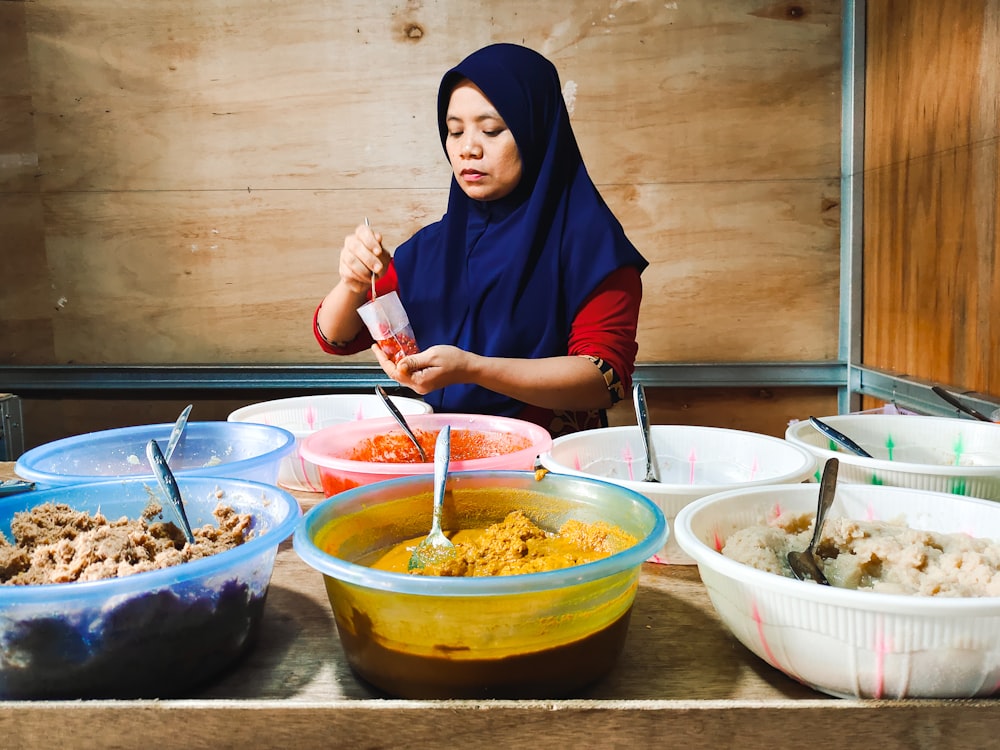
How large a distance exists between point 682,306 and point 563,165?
3.86 ft

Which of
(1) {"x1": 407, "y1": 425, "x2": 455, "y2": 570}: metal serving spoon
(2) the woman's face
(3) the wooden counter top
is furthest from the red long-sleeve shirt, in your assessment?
(3) the wooden counter top

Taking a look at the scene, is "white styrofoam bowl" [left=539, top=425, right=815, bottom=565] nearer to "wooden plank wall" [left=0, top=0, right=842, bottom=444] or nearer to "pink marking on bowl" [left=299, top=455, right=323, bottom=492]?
"pink marking on bowl" [left=299, top=455, right=323, bottom=492]

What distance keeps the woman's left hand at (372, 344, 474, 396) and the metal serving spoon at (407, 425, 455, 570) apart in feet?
1.77

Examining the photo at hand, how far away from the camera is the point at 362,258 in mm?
1753

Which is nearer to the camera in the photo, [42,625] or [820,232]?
[42,625]

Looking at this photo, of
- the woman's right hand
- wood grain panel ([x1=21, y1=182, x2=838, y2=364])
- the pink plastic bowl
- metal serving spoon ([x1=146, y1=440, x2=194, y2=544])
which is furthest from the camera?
wood grain panel ([x1=21, y1=182, x2=838, y2=364])

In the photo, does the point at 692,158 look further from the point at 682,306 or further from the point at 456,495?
the point at 456,495

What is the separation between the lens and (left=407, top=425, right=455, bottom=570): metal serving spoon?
0.82 meters

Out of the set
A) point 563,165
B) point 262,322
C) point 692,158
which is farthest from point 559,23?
point 262,322

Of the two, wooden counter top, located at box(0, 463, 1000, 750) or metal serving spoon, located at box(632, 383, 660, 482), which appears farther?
metal serving spoon, located at box(632, 383, 660, 482)

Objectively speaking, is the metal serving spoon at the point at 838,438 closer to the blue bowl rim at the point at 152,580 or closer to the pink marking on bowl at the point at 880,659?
the pink marking on bowl at the point at 880,659

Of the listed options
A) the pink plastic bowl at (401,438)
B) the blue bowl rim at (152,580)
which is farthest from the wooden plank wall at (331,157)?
the blue bowl rim at (152,580)

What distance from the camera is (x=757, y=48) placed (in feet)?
9.09

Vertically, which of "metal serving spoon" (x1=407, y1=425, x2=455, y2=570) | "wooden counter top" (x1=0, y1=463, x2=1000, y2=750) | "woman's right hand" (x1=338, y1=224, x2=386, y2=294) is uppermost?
"woman's right hand" (x1=338, y1=224, x2=386, y2=294)
